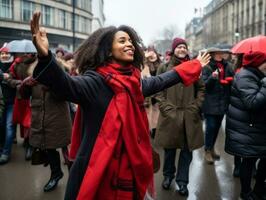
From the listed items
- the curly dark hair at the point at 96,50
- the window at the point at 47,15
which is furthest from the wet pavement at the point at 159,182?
the window at the point at 47,15

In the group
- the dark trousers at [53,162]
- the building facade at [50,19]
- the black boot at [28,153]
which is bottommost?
the black boot at [28,153]

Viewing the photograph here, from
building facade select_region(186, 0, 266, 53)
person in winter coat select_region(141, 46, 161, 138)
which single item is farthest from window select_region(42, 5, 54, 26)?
person in winter coat select_region(141, 46, 161, 138)

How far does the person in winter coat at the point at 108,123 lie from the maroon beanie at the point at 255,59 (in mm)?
1977

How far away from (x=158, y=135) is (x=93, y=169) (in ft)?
8.78

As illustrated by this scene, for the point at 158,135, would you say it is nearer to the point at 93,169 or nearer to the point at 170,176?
the point at 170,176

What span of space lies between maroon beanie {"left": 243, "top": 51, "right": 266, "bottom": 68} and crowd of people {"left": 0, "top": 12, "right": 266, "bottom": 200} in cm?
1

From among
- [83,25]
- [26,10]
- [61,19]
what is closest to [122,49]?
[26,10]

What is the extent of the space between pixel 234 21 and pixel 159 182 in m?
74.8

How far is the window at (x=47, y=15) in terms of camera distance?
141 ft

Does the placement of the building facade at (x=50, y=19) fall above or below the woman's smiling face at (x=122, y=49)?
above

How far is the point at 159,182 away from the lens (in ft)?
17.9

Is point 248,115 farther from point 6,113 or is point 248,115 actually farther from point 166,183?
point 6,113

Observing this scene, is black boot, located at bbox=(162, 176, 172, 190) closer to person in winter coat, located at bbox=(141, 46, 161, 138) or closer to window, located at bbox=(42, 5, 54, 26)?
person in winter coat, located at bbox=(141, 46, 161, 138)

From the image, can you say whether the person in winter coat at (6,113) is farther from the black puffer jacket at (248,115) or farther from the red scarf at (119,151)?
the red scarf at (119,151)
